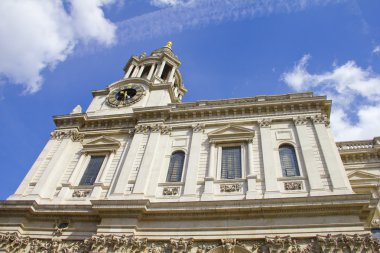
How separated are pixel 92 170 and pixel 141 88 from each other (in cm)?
924

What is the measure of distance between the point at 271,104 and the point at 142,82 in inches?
468

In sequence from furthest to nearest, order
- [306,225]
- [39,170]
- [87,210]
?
[39,170], [87,210], [306,225]

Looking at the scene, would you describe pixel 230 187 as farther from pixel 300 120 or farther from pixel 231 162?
pixel 300 120

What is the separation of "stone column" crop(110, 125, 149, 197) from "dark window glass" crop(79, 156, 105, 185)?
1.71 metres

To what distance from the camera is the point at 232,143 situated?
2045cm

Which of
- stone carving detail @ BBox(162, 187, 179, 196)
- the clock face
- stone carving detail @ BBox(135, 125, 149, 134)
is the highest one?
the clock face

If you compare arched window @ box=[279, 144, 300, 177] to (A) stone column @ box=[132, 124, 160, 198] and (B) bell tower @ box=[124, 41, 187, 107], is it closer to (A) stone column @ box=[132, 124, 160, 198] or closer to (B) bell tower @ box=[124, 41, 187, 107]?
(A) stone column @ box=[132, 124, 160, 198]

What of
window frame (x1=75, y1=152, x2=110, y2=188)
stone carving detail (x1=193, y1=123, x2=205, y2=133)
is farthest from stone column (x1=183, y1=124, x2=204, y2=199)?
window frame (x1=75, y1=152, x2=110, y2=188)

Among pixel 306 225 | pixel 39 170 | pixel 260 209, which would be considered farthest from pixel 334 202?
pixel 39 170

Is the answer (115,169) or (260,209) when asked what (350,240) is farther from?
(115,169)

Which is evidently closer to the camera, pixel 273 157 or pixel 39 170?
pixel 273 157

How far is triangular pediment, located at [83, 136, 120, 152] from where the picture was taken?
22117mm

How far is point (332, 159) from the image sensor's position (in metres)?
17.6

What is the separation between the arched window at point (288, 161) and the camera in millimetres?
17906
